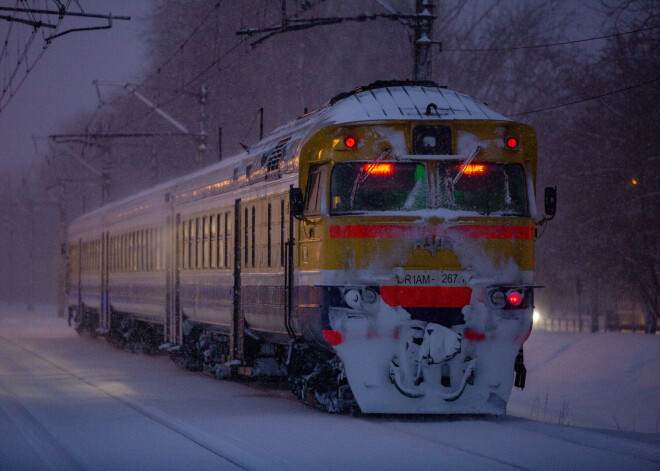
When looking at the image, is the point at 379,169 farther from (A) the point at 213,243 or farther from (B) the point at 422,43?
(B) the point at 422,43

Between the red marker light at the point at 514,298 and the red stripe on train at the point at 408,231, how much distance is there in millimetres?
597

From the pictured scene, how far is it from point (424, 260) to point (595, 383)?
10635 millimetres

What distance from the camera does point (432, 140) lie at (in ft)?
39.1

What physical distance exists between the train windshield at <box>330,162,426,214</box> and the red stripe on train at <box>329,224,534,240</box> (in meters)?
0.23

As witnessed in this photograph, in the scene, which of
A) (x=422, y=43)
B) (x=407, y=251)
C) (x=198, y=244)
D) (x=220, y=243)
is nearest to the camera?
(x=407, y=251)

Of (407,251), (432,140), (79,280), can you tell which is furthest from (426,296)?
(79,280)

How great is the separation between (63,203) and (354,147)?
39054mm

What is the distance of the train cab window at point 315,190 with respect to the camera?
1194 cm

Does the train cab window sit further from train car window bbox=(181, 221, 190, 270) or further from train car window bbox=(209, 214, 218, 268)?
train car window bbox=(181, 221, 190, 270)

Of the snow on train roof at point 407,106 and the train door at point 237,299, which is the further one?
the train door at point 237,299

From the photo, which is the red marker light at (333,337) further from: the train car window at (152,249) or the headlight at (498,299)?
the train car window at (152,249)

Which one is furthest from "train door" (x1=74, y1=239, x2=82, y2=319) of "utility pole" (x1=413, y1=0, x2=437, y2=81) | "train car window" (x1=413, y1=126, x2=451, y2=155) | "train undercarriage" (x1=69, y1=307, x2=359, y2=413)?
"train car window" (x1=413, y1=126, x2=451, y2=155)

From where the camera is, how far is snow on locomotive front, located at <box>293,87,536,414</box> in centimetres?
1139

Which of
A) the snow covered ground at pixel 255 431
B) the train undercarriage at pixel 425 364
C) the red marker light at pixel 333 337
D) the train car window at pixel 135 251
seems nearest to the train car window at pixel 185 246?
the snow covered ground at pixel 255 431
